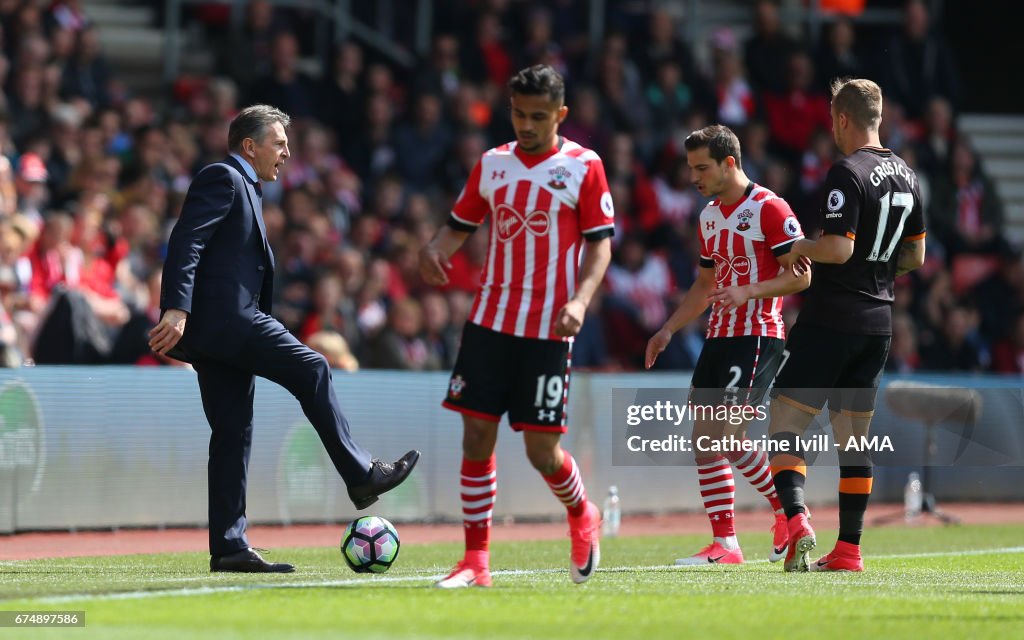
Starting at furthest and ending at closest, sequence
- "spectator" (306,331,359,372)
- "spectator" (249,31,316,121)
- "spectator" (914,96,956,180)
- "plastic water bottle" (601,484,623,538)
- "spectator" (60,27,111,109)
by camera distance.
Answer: "spectator" (914,96,956,180)
"spectator" (249,31,316,121)
"spectator" (60,27,111,109)
"spectator" (306,331,359,372)
"plastic water bottle" (601,484,623,538)

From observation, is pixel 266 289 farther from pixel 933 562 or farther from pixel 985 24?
pixel 985 24

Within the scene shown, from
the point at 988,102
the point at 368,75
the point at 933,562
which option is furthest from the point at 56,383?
the point at 988,102

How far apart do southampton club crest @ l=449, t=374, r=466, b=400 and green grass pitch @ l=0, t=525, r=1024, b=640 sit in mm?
871

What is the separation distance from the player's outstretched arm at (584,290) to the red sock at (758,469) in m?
2.52

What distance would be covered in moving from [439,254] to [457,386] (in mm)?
622

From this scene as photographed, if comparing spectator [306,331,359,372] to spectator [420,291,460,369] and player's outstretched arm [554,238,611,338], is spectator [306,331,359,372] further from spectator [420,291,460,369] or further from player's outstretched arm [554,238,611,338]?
player's outstretched arm [554,238,611,338]

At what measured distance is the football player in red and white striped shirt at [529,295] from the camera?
723cm

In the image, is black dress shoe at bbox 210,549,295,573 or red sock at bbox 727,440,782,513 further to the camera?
red sock at bbox 727,440,782,513

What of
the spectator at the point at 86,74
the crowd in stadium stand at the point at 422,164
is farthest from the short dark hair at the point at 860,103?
the spectator at the point at 86,74

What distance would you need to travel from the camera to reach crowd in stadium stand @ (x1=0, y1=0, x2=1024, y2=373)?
1427cm

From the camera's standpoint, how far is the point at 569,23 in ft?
70.5

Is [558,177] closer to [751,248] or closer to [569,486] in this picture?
[569,486]

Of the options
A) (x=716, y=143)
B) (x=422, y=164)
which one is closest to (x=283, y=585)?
(x=716, y=143)

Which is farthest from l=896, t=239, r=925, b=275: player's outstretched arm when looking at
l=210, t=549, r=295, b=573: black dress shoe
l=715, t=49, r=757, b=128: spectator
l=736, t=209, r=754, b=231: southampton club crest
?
l=715, t=49, r=757, b=128: spectator
